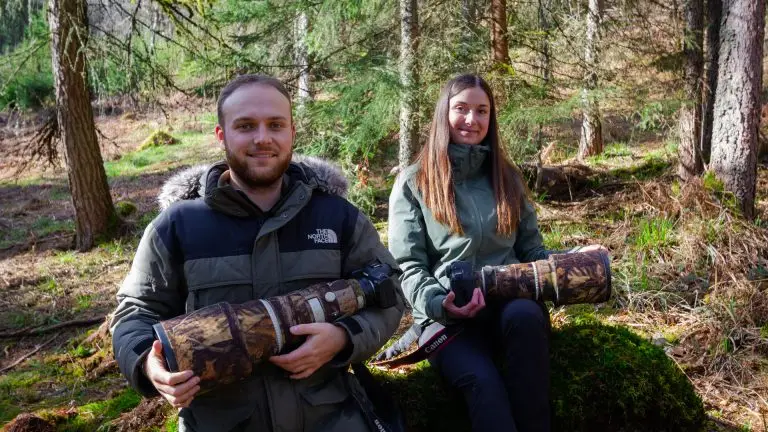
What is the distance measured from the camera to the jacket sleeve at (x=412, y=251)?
296 cm

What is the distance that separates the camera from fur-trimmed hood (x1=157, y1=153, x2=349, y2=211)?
2.54 meters

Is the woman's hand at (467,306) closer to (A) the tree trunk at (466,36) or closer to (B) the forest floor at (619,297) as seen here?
(B) the forest floor at (619,297)

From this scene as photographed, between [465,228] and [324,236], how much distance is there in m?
1.00

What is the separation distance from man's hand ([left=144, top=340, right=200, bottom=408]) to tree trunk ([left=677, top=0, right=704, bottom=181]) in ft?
24.6

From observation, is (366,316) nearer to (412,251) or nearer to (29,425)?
(412,251)

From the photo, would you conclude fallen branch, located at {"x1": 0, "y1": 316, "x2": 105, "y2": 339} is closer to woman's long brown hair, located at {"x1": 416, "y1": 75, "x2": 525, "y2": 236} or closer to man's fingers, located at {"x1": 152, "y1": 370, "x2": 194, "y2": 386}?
woman's long brown hair, located at {"x1": 416, "y1": 75, "x2": 525, "y2": 236}

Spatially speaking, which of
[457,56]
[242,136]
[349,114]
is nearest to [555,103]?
[457,56]

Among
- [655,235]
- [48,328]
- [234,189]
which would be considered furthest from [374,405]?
[48,328]

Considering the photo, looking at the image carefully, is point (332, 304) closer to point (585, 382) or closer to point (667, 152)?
point (585, 382)

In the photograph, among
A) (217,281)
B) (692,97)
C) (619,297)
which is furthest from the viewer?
(692,97)

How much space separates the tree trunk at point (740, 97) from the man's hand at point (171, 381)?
6.20m

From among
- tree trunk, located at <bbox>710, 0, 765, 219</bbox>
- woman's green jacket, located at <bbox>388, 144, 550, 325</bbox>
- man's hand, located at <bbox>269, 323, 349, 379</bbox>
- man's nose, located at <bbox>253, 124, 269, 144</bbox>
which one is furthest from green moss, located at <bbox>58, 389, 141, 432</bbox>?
tree trunk, located at <bbox>710, 0, 765, 219</bbox>

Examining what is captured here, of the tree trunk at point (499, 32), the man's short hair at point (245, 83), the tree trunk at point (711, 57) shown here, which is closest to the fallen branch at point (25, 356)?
the man's short hair at point (245, 83)

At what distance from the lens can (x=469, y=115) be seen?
3.21 m
